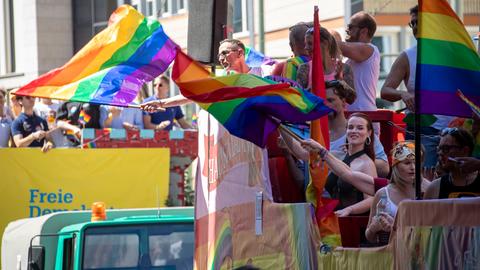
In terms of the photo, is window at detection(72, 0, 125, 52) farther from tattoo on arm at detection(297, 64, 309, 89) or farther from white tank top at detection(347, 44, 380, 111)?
tattoo on arm at detection(297, 64, 309, 89)

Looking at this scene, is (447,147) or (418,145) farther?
(447,147)

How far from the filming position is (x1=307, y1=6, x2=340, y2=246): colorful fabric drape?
710cm

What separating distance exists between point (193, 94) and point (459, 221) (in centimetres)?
232

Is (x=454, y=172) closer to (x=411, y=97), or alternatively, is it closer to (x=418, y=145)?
(x=418, y=145)

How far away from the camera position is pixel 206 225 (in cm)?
910

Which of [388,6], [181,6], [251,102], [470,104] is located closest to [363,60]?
[251,102]

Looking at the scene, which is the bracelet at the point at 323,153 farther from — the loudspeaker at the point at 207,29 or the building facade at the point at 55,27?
the building facade at the point at 55,27

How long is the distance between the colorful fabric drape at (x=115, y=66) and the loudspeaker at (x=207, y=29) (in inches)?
34.0

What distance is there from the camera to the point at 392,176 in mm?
7316

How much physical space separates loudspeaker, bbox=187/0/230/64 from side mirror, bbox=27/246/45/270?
2478 mm

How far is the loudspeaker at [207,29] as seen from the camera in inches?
392

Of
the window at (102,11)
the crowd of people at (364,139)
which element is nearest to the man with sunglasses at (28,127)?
the crowd of people at (364,139)

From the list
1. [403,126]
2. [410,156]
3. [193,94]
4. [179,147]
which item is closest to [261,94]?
[193,94]

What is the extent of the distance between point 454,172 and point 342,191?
1.06 m
